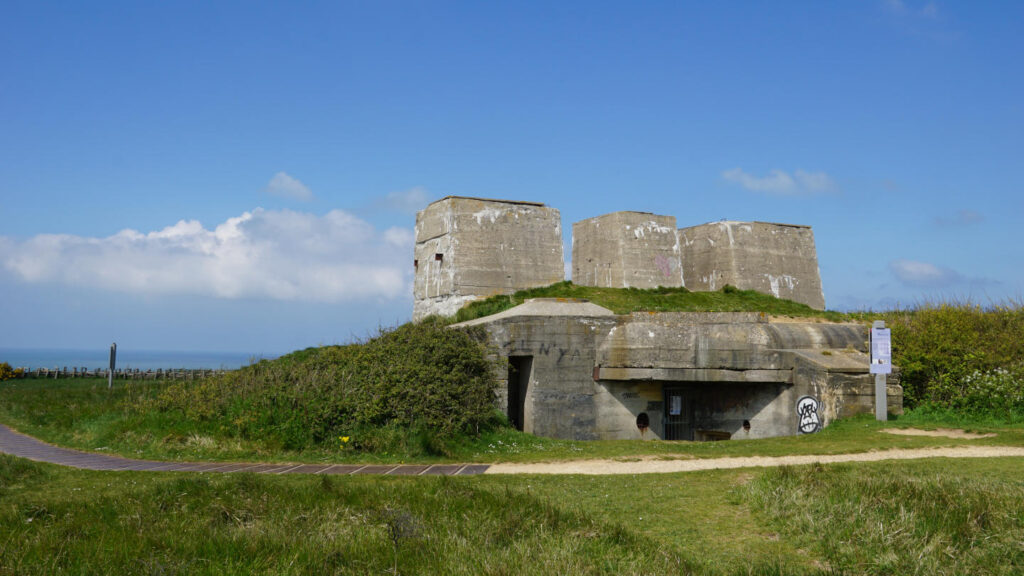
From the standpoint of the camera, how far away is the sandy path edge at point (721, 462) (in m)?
10.9

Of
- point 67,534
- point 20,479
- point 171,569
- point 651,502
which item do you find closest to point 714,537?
point 651,502

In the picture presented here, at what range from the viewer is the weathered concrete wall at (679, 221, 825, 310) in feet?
89.0

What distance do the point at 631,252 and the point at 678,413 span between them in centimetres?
902

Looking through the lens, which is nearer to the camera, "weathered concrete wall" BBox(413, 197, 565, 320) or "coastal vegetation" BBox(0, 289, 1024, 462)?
"coastal vegetation" BBox(0, 289, 1024, 462)

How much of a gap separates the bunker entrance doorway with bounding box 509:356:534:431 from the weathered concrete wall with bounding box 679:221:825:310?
1193cm

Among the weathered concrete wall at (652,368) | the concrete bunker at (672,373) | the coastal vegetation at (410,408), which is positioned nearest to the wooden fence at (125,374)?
the coastal vegetation at (410,408)

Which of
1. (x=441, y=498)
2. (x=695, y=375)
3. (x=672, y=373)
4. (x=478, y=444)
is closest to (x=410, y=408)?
(x=478, y=444)

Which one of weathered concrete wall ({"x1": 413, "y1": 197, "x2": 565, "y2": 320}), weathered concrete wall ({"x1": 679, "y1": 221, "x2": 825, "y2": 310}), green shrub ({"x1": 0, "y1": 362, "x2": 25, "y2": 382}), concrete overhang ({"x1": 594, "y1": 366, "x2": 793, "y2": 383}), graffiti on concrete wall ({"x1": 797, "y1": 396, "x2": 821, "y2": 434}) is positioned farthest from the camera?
green shrub ({"x1": 0, "y1": 362, "x2": 25, "y2": 382})

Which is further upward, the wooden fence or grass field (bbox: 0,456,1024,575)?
the wooden fence

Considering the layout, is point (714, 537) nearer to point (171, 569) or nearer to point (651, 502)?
point (651, 502)

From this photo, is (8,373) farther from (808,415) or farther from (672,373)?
(808,415)

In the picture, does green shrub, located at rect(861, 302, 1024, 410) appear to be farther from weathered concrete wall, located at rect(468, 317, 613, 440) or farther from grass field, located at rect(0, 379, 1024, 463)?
weathered concrete wall, located at rect(468, 317, 613, 440)

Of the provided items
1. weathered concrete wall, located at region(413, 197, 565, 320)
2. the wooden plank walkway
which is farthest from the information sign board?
weathered concrete wall, located at region(413, 197, 565, 320)

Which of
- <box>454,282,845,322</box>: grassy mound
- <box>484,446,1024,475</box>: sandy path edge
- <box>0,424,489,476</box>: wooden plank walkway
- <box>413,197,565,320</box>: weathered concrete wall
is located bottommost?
<box>0,424,489,476</box>: wooden plank walkway
